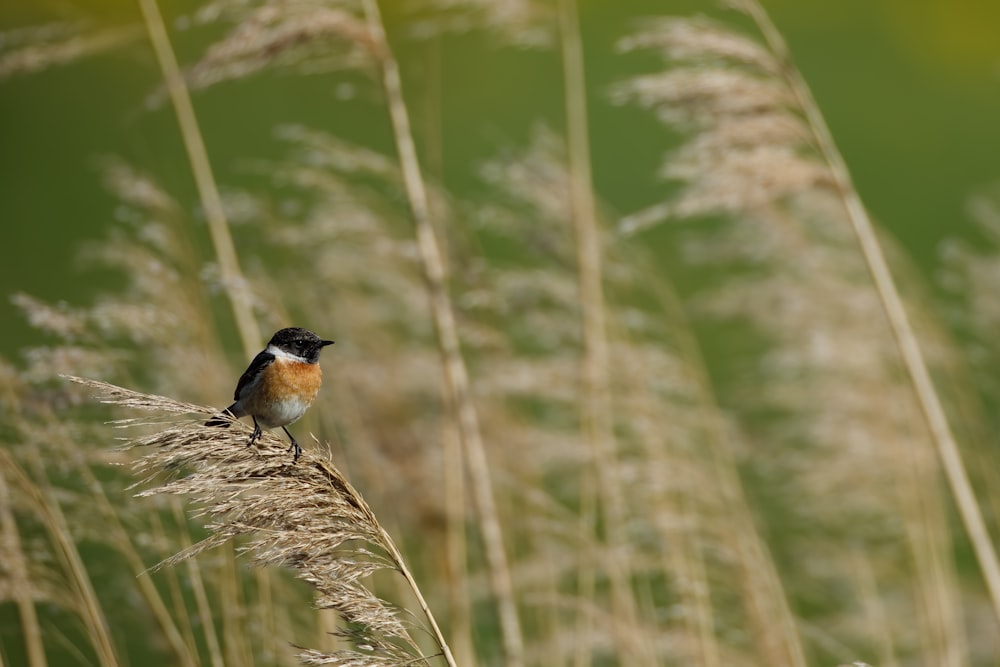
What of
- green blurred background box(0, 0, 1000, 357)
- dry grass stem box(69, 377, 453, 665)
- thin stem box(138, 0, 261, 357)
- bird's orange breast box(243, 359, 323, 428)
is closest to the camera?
dry grass stem box(69, 377, 453, 665)

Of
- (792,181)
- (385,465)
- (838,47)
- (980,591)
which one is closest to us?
(792,181)

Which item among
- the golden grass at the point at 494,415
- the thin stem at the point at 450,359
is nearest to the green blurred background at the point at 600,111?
the golden grass at the point at 494,415

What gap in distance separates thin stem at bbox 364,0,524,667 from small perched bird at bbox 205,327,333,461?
60 cm

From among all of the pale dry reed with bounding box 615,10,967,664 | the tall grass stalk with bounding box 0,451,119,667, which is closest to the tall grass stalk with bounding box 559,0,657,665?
the pale dry reed with bounding box 615,10,967,664

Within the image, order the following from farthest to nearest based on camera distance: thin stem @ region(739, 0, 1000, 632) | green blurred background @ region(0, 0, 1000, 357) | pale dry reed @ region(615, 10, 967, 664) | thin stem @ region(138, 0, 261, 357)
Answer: green blurred background @ region(0, 0, 1000, 357)
pale dry reed @ region(615, 10, 967, 664)
thin stem @ region(138, 0, 261, 357)
thin stem @ region(739, 0, 1000, 632)

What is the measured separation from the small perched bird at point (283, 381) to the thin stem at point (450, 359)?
605 millimetres

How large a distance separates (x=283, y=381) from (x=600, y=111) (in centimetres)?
918

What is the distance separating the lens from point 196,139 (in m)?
2.39

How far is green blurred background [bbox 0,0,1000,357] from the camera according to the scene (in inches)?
342

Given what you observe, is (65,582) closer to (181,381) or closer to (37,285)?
(181,381)

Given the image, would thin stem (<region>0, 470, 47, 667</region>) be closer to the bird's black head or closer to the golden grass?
the golden grass

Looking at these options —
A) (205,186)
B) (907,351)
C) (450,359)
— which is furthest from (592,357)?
(205,186)

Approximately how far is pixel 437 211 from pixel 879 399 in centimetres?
158

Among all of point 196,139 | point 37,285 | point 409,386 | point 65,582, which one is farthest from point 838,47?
point 65,582
